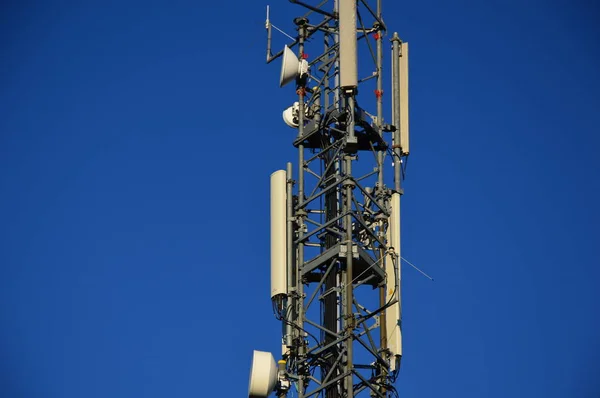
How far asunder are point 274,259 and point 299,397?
Result: 4041 millimetres

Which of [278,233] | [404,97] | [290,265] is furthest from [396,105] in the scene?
[290,265]

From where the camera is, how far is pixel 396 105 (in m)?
55.1

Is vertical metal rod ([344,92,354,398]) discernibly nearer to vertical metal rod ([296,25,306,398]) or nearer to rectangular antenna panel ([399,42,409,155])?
vertical metal rod ([296,25,306,398])

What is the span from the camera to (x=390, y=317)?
174 ft

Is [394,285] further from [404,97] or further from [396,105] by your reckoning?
[404,97]

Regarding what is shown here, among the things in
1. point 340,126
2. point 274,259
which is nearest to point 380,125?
point 340,126

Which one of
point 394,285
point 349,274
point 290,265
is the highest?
point 290,265

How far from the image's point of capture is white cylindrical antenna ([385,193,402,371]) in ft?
172

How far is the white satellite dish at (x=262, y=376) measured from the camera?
51.1m

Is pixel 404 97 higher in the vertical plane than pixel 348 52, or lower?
higher

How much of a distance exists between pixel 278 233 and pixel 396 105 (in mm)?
5242

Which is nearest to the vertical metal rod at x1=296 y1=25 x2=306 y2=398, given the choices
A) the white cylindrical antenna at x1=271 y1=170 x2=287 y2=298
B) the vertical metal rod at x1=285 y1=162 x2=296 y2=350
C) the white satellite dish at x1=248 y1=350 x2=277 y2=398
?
the vertical metal rod at x1=285 y1=162 x2=296 y2=350

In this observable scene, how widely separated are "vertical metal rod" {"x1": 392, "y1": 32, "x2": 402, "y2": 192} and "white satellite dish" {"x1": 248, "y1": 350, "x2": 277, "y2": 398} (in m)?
6.30

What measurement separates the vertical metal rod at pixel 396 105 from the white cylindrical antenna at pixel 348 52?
2.87 m
